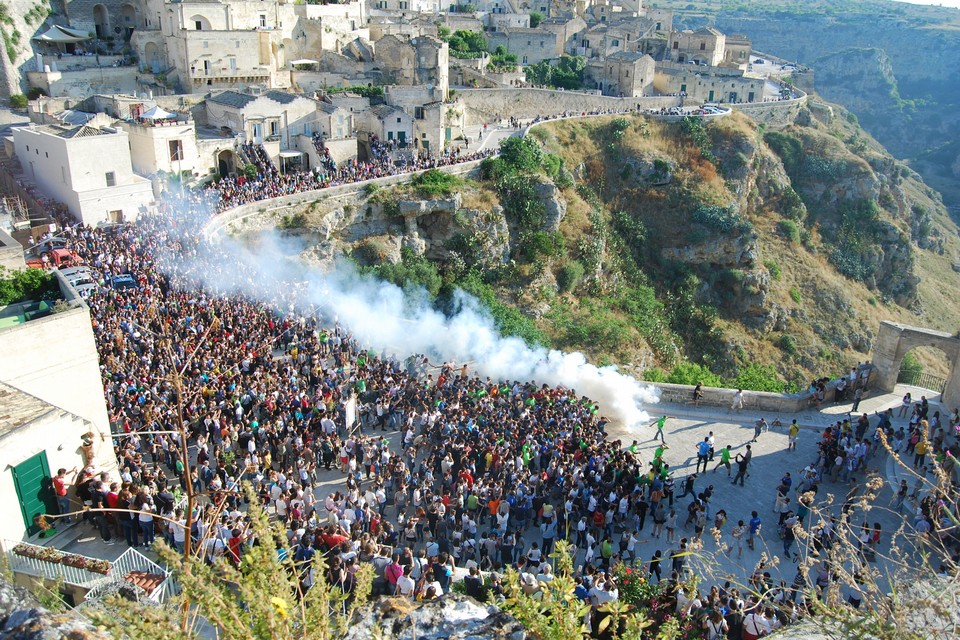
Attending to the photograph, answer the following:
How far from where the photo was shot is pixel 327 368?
20.0 metres

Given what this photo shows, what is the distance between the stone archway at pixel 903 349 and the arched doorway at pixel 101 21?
46.2 meters

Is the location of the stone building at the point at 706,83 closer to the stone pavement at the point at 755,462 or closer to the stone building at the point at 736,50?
the stone building at the point at 736,50

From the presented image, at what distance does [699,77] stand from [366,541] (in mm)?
59225

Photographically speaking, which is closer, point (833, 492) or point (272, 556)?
point (272, 556)

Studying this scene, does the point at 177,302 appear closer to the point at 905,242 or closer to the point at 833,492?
the point at 833,492

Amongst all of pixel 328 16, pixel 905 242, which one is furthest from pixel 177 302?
pixel 905 242

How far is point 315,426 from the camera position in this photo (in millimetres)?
16469

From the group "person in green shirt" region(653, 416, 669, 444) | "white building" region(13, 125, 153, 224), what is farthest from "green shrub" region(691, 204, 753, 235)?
"white building" region(13, 125, 153, 224)

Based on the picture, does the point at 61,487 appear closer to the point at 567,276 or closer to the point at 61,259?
the point at 61,259

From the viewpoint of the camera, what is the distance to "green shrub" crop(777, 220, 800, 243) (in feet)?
167

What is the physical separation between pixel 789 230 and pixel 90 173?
43.0 meters

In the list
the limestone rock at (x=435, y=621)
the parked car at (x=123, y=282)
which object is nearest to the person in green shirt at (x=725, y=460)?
the limestone rock at (x=435, y=621)

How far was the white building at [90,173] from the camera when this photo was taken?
92.7ft

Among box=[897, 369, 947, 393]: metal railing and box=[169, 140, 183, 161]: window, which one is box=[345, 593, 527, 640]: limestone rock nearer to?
box=[897, 369, 947, 393]: metal railing
